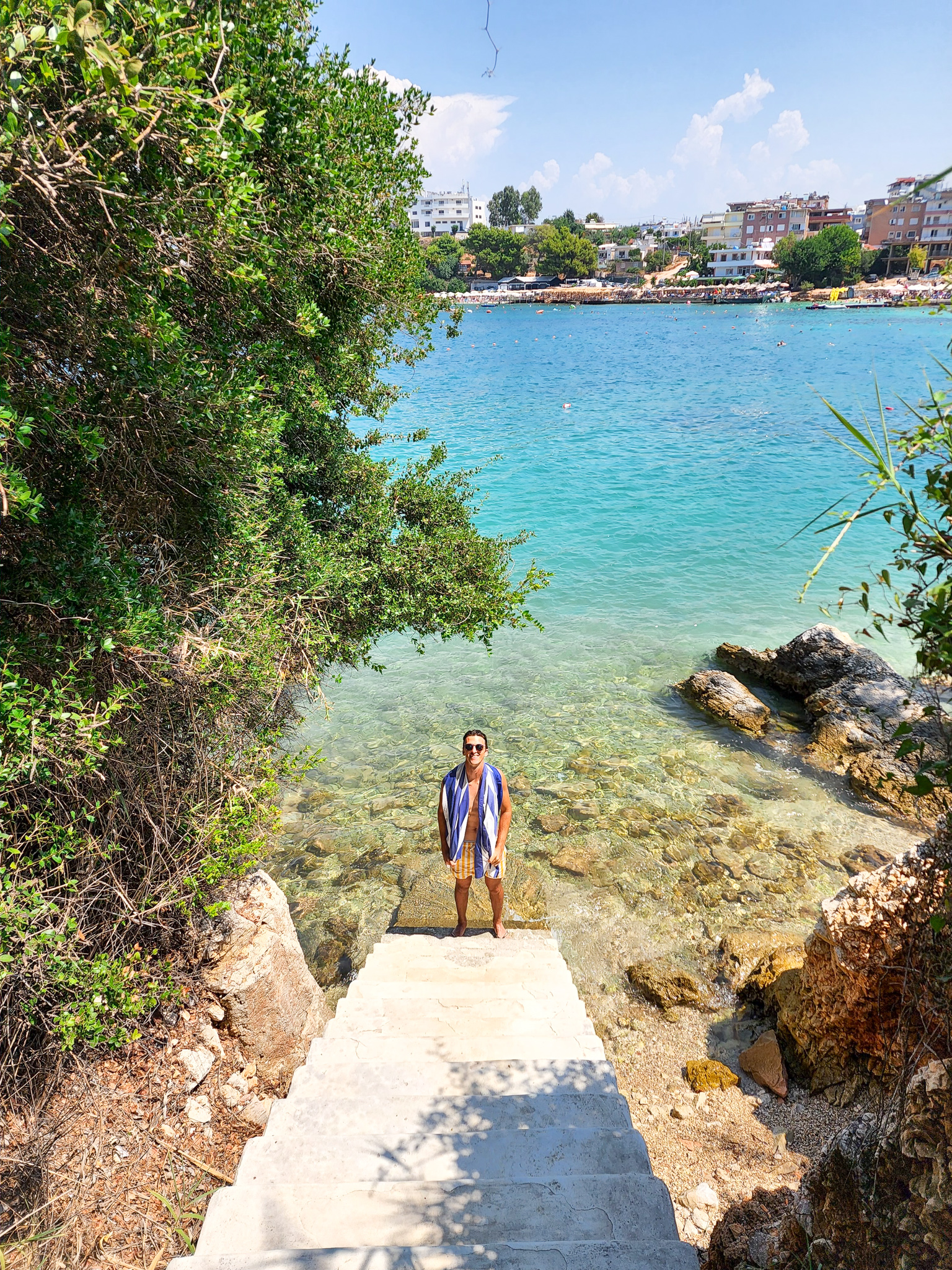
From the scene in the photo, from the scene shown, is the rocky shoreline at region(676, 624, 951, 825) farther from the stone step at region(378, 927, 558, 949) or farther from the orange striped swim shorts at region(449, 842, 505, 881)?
the orange striped swim shorts at region(449, 842, 505, 881)

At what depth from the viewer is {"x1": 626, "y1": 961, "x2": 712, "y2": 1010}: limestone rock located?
737 cm

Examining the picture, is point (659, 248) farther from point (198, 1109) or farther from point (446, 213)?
point (198, 1109)

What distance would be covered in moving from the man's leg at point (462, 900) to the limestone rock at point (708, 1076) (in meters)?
2.36

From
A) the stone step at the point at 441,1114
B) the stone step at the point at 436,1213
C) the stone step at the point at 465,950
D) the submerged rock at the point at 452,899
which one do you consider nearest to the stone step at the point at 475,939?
the stone step at the point at 465,950

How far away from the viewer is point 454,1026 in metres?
5.25

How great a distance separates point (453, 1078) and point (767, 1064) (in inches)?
132

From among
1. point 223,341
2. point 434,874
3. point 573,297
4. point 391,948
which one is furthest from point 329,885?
point 573,297

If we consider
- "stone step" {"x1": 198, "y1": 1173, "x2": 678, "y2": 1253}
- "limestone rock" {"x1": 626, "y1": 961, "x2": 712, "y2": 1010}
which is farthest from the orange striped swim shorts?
"stone step" {"x1": 198, "y1": 1173, "x2": 678, "y2": 1253}

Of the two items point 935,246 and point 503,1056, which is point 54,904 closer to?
point 503,1056

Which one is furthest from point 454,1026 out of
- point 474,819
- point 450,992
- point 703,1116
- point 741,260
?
point 741,260

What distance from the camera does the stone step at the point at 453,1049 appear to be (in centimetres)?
488

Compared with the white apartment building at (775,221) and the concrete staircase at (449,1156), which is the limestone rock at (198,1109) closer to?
the concrete staircase at (449,1156)

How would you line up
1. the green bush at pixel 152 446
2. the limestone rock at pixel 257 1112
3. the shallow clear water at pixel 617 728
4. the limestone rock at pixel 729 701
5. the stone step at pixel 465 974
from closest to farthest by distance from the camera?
the green bush at pixel 152 446 → the limestone rock at pixel 257 1112 → the stone step at pixel 465 974 → the shallow clear water at pixel 617 728 → the limestone rock at pixel 729 701

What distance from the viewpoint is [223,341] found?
5961 millimetres
